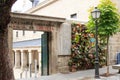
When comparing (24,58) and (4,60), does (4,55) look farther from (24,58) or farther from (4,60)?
(24,58)

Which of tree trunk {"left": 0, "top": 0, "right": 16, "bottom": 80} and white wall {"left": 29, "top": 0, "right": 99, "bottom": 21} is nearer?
tree trunk {"left": 0, "top": 0, "right": 16, "bottom": 80}

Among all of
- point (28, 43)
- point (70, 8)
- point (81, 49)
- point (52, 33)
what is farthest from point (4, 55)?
point (28, 43)

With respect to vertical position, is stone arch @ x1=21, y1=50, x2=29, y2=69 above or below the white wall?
below

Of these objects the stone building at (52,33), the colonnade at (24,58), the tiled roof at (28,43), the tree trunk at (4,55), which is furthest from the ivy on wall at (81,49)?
the colonnade at (24,58)

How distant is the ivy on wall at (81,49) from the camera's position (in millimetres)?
15688

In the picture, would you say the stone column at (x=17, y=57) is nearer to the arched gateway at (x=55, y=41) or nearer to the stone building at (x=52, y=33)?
the stone building at (x=52, y=33)

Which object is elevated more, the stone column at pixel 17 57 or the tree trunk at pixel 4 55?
the tree trunk at pixel 4 55

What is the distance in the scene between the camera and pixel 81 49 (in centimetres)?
1596

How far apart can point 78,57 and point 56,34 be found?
201 cm

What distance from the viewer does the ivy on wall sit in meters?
15.7

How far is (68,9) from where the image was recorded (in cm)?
2372

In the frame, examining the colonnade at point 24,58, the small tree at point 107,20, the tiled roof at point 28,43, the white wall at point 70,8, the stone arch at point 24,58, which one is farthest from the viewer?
the stone arch at point 24,58

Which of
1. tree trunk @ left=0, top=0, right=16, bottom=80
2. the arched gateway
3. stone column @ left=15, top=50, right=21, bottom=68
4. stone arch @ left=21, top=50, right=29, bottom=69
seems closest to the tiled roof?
stone column @ left=15, top=50, right=21, bottom=68

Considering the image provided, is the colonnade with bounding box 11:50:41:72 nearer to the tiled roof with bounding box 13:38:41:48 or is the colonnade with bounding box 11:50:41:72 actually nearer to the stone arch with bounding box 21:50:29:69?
the stone arch with bounding box 21:50:29:69
